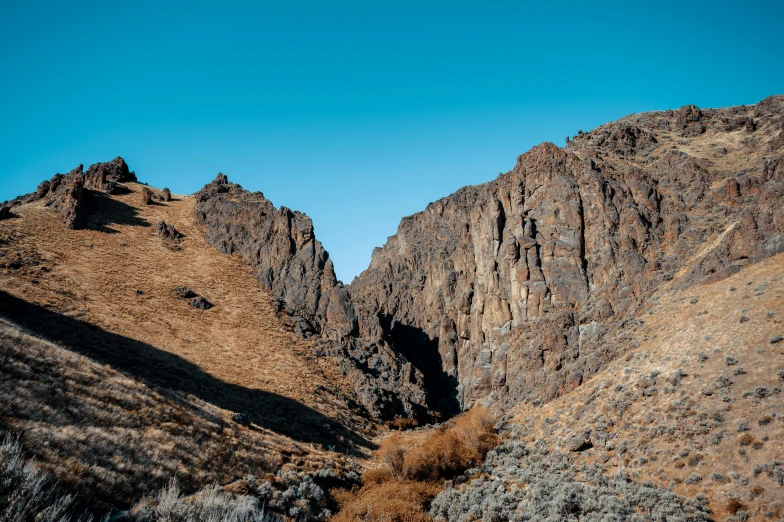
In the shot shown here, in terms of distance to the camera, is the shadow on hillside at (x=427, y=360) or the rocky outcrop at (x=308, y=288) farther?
the shadow on hillside at (x=427, y=360)

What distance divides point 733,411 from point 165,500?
31.8 m

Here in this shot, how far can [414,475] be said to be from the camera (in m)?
31.5

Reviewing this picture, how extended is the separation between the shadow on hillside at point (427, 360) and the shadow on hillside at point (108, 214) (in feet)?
154

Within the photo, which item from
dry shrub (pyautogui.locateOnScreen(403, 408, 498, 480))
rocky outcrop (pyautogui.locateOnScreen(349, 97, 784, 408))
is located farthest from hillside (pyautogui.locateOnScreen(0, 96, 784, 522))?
rocky outcrop (pyautogui.locateOnScreen(349, 97, 784, 408))

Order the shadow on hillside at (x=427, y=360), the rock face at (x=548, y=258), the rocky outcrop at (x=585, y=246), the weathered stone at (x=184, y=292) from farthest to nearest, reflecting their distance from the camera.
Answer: the shadow on hillside at (x=427, y=360) → the weathered stone at (x=184, y=292) → the rock face at (x=548, y=258) → the rocky outcrop at (x=585, y=246)

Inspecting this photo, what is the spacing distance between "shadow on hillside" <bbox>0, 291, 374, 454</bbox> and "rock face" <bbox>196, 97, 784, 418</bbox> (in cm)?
1027

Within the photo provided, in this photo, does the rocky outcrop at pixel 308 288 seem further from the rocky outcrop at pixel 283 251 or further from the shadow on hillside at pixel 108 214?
the shadow on hillside at pixel 108 214

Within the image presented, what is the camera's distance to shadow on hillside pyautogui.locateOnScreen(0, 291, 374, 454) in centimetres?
3731

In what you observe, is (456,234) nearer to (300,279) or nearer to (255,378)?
(300,279)

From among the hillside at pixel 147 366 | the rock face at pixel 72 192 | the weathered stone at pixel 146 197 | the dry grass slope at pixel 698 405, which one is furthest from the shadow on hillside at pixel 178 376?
the weathered stone at pixel 146 197

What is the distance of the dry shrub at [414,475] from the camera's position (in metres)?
25.2

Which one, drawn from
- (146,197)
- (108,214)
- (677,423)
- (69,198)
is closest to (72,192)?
(69,198)

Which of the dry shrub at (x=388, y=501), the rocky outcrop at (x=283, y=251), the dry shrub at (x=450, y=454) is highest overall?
the rocky outcrop at (x=283, y=251)

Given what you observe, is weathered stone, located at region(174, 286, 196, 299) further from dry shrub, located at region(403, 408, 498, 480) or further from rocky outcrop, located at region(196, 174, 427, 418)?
dry shrub, located at region(403, 408, 498, 480)
